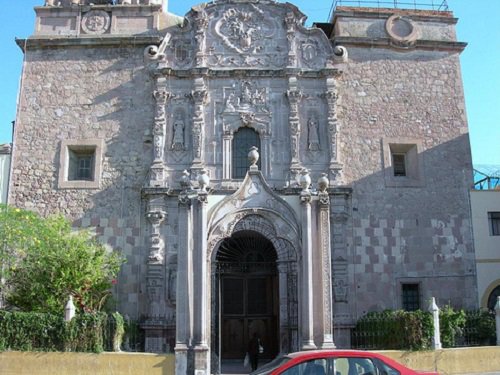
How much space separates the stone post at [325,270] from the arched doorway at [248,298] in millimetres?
4663

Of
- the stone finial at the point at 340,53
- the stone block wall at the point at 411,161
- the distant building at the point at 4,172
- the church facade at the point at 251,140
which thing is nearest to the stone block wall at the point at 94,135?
the church facade at the point at 251,140

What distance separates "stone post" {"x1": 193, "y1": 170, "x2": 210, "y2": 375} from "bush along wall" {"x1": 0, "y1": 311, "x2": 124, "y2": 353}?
9.49ft

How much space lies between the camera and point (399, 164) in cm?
2316

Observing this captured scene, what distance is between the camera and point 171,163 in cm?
2167

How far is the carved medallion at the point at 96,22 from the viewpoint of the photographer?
76.2ft

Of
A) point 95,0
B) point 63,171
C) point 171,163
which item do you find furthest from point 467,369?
point 95,0

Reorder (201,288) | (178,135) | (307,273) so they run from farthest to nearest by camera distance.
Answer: (178,135) → (307,273) → (201,288)

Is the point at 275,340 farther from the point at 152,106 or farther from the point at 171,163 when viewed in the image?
the point at 152,106

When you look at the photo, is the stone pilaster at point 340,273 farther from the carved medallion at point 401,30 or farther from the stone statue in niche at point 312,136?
the carved medallion at point 401,30

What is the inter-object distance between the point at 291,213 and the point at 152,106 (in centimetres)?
860

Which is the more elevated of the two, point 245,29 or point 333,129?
point 245,29

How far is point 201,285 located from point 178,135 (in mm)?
8266

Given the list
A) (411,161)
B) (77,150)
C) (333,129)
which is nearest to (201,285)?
(333,129)

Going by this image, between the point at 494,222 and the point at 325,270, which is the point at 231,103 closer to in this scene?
the point at 325,270
